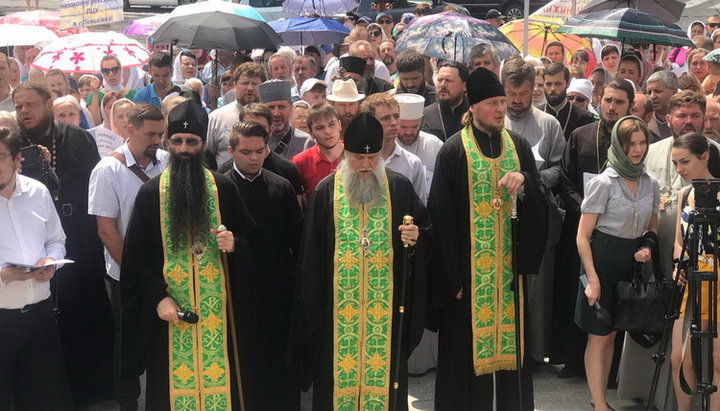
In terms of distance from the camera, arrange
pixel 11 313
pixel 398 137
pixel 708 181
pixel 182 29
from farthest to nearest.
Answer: pixel 182 29 < pixel 398 137 < pixel 11 313 < pixel 708 181

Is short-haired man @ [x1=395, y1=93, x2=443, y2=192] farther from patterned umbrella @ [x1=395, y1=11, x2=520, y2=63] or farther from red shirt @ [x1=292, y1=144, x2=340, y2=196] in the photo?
patterned umbrella @ [x1=395, y1=11, x2=520, y2=63]

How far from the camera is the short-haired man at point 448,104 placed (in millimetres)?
7512

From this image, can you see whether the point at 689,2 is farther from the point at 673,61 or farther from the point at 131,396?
the point at 131,396

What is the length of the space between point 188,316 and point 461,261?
171 cm

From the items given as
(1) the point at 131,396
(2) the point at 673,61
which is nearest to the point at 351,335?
(1) the point at 131,396

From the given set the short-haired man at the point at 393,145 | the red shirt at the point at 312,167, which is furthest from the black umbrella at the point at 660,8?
the red shirt at the point at 312,167

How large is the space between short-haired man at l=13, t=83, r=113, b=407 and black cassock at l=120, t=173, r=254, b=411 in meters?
1.11

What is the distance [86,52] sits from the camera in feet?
33.1

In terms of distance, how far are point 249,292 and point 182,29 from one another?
434 cm

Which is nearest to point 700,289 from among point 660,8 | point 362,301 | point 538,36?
point 362,301

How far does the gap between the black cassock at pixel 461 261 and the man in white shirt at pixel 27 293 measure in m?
2.29

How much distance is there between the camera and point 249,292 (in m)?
5.77

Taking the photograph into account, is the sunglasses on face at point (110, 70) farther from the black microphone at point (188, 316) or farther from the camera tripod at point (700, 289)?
the camera tripod at point (700, 289)

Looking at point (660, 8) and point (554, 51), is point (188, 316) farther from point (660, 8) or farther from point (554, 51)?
point (660, 8)
